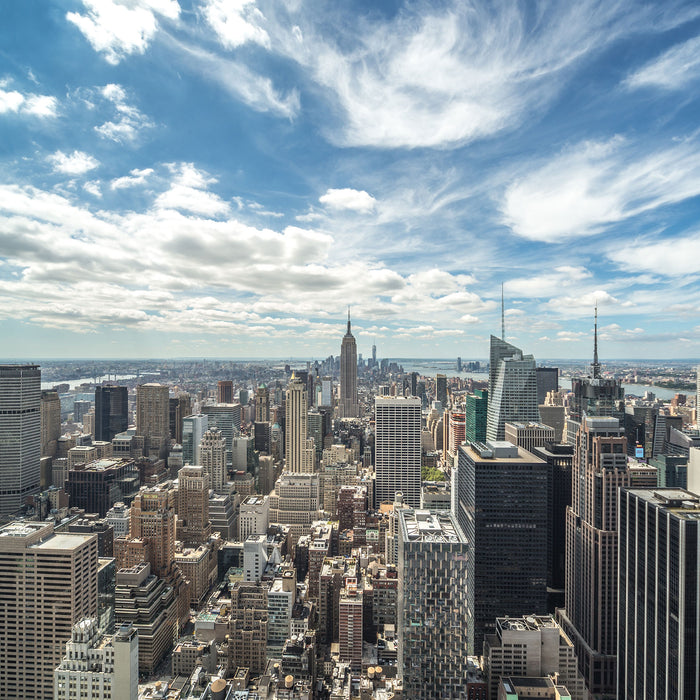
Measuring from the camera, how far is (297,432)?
1820 inches

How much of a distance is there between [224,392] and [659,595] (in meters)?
51.7

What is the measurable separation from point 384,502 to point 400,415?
710 centimetres

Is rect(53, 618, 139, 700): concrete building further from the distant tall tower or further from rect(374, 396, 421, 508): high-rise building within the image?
the distant tall tower

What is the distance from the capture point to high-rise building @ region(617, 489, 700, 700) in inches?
400

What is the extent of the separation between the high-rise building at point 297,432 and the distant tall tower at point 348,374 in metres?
24.1

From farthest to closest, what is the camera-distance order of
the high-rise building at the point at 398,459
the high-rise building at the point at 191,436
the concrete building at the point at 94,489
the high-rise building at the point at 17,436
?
the high-rise building at the point at 191,436
the high-rise building at the point at 398,459
the concrete building at the point at 94,489
the high-rise building at the point at 17,436

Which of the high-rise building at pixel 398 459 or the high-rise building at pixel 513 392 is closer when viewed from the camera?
the high-rise building at pixel 513 392

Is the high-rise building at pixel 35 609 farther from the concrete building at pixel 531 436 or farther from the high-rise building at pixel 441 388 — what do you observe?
the high-rise building at pixel 441 388

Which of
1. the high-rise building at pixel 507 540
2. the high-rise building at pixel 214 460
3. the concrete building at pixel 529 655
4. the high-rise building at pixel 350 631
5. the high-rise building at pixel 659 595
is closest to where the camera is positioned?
the high-rise building at pixel 659 595

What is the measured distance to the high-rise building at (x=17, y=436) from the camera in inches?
1342

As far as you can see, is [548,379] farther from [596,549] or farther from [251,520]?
[251,520]

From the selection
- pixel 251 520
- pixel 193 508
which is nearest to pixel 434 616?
pixel 251 520

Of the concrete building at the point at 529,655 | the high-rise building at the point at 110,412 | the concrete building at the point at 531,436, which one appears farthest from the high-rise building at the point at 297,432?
the concrete building at the point at 529,655

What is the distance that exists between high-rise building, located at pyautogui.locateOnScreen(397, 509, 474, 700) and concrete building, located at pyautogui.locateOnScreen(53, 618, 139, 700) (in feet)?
25.0
